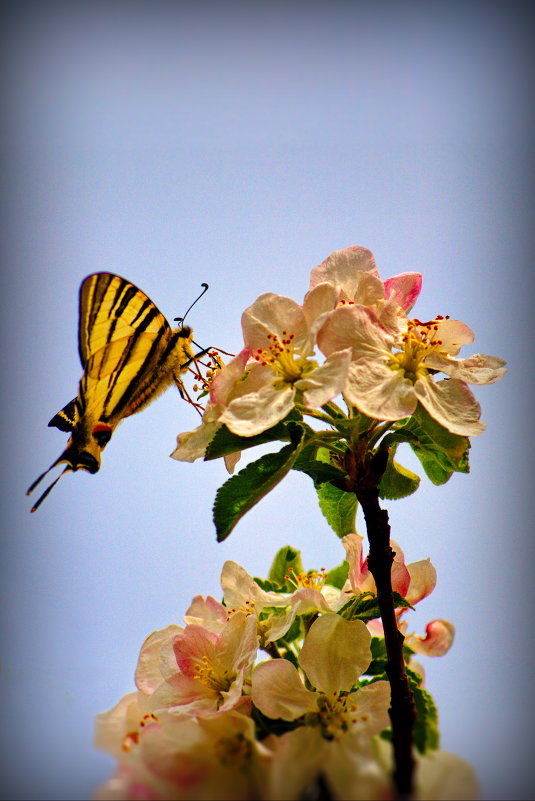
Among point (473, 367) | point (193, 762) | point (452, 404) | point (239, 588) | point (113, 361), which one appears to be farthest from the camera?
point (113, 361)

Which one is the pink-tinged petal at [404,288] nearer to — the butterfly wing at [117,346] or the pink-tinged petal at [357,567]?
the pink-tinged petal at [357,567]

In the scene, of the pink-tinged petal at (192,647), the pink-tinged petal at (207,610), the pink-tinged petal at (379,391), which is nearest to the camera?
the pink-tinged petal at (379,391)

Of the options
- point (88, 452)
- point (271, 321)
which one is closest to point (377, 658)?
point (271, 321)

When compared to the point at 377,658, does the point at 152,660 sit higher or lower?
lower

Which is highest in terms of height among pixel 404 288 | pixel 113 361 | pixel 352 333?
pixel 404 288

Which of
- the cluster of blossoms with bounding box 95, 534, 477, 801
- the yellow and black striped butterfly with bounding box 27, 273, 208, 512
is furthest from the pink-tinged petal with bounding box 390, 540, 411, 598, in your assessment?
the yellow and black striped butterfly with bounding box 27, 273, 208, 512

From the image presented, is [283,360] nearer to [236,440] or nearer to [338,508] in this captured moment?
[236,440]

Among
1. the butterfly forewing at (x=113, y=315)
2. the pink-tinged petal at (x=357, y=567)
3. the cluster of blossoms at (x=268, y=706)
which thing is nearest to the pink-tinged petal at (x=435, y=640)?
the cluster of blossoms at (x=268, y=706)
